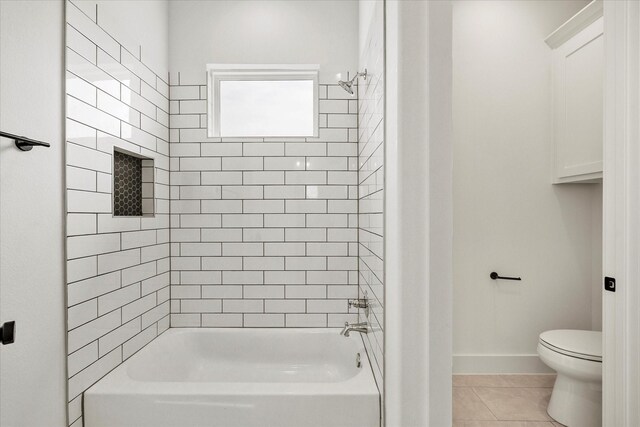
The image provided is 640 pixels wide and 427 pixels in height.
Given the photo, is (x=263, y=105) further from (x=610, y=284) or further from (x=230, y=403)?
(x=610, y=284)

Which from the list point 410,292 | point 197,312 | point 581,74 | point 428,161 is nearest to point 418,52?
point 428,161

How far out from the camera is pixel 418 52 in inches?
50.8

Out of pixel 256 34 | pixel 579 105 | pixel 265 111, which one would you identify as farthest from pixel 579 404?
pixel 256 34

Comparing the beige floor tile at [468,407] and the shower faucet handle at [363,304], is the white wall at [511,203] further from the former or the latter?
the shower faucet handle at [363,304]

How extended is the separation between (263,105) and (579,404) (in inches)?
100

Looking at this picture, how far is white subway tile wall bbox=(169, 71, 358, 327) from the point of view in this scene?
2531 millimetres

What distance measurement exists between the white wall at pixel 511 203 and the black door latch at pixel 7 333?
99.9 inches

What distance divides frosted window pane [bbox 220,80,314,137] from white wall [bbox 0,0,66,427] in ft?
3.83

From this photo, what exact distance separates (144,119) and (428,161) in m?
1.65

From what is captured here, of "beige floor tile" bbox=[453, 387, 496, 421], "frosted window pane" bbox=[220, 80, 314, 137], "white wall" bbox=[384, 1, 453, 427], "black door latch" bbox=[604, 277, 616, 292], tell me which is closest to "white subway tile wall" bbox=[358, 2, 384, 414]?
"white wall" bbox=[384, 1, 453, 427]

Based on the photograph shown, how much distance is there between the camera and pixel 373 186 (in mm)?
1877

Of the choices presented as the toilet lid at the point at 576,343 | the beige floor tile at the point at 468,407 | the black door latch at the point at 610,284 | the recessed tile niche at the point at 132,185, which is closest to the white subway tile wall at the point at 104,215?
the recessed tile niche at the point at 132,185

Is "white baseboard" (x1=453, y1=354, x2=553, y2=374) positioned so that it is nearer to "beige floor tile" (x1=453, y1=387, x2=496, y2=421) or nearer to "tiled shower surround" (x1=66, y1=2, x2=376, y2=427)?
"beige floor tile" (x1=453, y1=387, x2=496, y2=421)

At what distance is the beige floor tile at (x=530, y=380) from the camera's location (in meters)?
2.71
